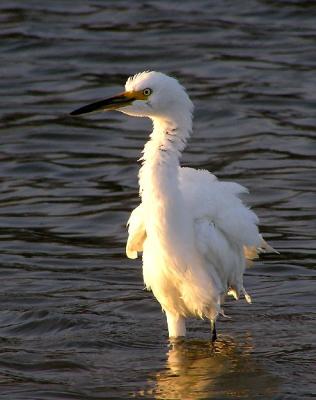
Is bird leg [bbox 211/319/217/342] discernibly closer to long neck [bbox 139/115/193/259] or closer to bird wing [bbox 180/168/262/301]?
bird wing [bbox 180/168/262/301]

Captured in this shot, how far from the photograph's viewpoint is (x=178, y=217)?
28.7ft

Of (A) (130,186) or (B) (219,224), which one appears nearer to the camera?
(B) (219,224)

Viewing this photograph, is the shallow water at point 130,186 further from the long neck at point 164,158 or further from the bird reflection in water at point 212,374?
the long neck at point 164,158

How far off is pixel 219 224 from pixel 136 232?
0.71 meters

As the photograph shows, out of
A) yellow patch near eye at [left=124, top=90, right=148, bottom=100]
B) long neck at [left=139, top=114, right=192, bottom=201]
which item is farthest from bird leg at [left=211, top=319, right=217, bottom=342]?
Result: yellow patch near eye at [left=124, top=90, right=148, bottom=100]

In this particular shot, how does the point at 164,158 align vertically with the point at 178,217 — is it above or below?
above

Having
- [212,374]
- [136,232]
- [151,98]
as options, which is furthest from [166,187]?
[212,374]

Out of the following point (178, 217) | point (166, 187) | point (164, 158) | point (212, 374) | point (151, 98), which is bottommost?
point (212, 374)

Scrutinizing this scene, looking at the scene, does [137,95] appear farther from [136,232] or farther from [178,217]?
[136,232]

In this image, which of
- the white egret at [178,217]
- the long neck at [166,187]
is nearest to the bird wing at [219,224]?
the white egret at [178,217]

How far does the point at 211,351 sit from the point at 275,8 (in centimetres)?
1085

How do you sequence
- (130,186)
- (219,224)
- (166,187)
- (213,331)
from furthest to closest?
(130,186) < (213,331) < (219,224) < (166,187)

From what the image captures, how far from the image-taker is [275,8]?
19453 mm

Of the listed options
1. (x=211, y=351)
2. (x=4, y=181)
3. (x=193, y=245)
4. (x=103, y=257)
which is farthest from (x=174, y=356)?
(x=4, y=181)
